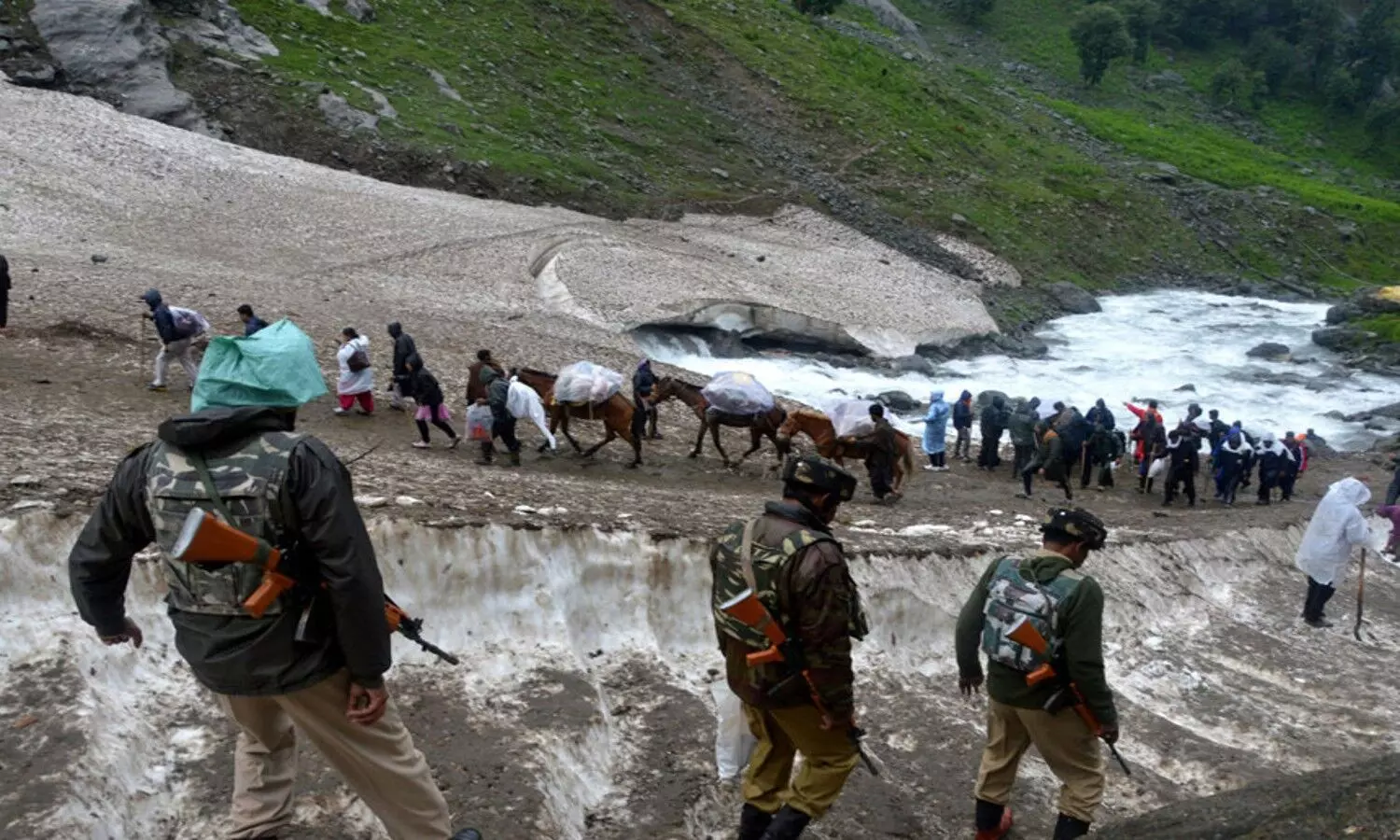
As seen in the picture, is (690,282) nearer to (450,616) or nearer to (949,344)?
(949,344)

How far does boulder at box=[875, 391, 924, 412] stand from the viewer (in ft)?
82.4

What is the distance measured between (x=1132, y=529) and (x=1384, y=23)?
83872mm

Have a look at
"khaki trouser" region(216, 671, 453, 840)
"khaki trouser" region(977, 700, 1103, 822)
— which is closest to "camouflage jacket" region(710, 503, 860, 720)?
"khaki trouser" region(977, 700, 1103, 822)

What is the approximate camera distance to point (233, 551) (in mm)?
3617

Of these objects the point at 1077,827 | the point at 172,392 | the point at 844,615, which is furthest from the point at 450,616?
the point at 172,392

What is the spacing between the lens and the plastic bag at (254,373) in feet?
12.6

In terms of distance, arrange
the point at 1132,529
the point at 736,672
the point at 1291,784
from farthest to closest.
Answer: the point at 1132,529, the point at 736,672, the point at 1291,784

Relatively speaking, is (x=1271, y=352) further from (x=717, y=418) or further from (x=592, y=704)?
(x=592, y=704)

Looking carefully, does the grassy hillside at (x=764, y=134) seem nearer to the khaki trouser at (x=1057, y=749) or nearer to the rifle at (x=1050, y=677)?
the khaki trouser at (x=1057, y=749)

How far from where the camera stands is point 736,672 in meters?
5.00

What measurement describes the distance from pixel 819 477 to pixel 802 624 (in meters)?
0.65

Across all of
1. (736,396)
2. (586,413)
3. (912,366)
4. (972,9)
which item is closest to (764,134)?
(912,366)

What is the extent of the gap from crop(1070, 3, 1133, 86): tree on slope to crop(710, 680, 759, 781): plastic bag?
254ft

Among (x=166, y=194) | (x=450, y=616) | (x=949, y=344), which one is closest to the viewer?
(x=450, y=616)
